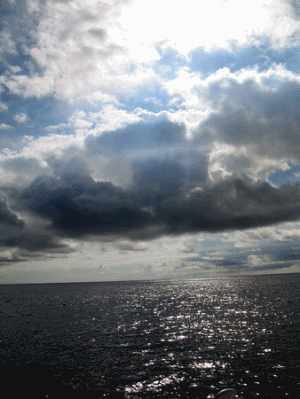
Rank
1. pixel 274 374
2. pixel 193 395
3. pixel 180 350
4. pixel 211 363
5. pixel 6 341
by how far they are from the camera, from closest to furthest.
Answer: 1. pixel 193 395
2. pixel 274 374
3. pixel 211 363
4. pixel 180 350
5. pixel 6 341

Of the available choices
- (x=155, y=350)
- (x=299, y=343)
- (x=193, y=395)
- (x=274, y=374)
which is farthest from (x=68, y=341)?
(x=299, y=343)

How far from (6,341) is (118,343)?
55.8 feet

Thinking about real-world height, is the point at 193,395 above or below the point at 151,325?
above

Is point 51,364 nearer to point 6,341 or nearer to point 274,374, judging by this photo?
point 6,341

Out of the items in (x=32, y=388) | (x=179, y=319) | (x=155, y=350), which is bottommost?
(x=179, y=319)

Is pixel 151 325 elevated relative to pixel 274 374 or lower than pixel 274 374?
lower

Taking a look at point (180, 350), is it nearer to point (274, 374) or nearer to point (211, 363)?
point (211, 363)

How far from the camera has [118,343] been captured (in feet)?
126

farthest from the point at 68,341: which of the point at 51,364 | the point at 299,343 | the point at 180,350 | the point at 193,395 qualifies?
the point at 299,343

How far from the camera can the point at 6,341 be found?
4094 centimetres

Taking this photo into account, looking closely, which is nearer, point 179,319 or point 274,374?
point 274,374

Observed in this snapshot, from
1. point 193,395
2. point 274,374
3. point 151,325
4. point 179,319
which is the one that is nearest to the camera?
point 193,395

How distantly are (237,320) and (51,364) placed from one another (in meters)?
37.5

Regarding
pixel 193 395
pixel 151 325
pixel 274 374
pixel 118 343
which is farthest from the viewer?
pixel 151 325
